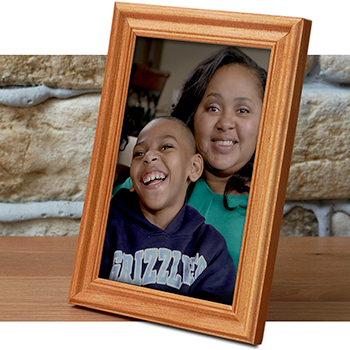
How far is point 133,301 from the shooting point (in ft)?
1.84

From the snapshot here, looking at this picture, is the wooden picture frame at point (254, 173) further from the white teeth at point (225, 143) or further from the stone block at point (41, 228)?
the stone block at point (41, 228)

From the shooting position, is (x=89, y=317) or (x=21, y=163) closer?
(x=89, y=317)

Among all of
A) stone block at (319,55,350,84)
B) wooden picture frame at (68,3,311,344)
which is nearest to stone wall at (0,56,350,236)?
stone block at (319,55,350,84)

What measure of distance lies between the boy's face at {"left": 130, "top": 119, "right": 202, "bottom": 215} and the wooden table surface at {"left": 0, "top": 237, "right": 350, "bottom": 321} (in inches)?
6.8

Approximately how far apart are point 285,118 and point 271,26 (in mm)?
122

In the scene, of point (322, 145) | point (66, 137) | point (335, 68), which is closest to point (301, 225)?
point (322, 145)

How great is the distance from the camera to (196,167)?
0.58 metres

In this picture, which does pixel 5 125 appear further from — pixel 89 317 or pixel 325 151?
pixel 325 151

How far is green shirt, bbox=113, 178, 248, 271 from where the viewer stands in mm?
540

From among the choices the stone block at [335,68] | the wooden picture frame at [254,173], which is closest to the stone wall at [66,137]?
the stone block at [335,68]

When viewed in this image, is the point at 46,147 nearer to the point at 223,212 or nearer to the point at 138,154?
the point at 138,154

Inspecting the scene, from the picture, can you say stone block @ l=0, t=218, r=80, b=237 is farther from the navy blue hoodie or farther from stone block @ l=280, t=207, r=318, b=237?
stone block @ l=280, t=207, r=318, b=237

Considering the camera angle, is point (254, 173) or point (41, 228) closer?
point (254, 173)

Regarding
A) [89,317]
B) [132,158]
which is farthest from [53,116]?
[89,317]
